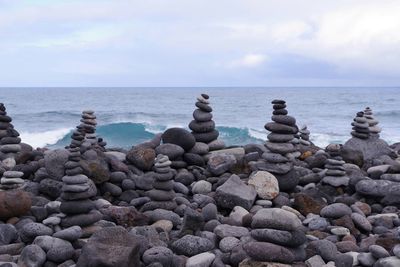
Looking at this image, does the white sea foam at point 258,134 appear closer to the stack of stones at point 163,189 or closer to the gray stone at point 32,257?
the stack of stones at point 163,189

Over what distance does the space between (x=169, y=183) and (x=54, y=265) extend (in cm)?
255

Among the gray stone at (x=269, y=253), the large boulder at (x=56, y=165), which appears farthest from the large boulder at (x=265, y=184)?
the large boulder at (x=56, y=165)

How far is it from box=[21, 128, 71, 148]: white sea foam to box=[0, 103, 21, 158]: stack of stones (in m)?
21.6

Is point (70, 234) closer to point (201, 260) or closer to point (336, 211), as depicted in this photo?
point (201, 260)

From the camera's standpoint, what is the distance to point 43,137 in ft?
111

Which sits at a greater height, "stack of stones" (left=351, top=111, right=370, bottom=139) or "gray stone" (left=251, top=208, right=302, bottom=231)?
"stack of stones" (left=351, top=111, right=370, bottom=139)

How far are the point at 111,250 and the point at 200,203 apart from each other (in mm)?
2733

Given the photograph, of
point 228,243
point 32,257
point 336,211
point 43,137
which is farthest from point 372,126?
point 43,137

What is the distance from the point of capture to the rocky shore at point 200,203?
244 inches

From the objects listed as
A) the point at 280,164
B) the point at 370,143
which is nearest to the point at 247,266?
the point at 280,164

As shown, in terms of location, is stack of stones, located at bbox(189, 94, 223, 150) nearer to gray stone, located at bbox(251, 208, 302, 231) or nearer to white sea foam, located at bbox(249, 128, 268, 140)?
gray stone, located at bbox(251, 208, 302, 231)

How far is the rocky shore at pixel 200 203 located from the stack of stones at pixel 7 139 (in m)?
0.02

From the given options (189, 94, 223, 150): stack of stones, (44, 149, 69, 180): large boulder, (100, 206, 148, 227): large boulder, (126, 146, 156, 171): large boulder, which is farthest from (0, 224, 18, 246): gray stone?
(189, 94, 223, 150): stack of stones

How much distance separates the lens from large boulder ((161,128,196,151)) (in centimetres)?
1007
